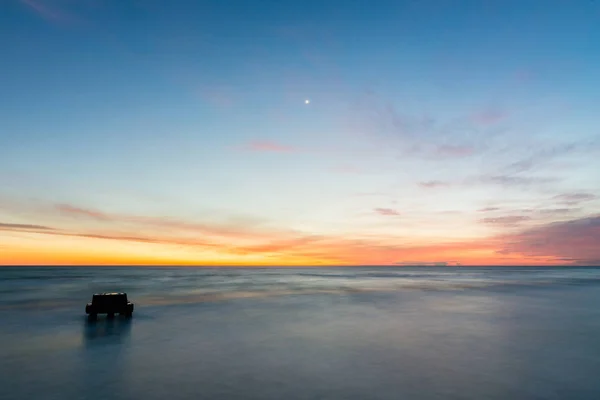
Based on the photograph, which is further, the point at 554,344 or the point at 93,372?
the point at 554,344

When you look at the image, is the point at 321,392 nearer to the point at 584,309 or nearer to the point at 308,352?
the point at 308,352

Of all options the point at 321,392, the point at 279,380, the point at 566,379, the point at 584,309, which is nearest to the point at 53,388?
the point at 279,380

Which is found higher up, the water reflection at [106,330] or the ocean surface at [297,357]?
the water reflection at [106,330]

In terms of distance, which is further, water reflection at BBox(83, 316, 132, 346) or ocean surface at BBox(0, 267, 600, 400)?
water reflection at BBox(83, 316, 132, 346)

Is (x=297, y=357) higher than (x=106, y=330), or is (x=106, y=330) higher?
(x=106, y=330)

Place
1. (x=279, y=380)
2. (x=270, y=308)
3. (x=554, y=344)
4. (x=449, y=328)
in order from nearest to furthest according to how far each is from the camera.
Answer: (x=279, y=380) → (x=554, y=344) → (x=449, y=328) → (x=270, y=308)

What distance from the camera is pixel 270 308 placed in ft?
117

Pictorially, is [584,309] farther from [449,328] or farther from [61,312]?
[61,312]

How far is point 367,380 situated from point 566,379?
737 cm

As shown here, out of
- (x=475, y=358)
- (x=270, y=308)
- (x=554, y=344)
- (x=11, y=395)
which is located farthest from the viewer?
(x=270, y=308)

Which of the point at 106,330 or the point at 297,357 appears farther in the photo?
the point at 106,330

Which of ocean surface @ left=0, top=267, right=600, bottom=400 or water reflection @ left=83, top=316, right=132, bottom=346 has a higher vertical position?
water reflection @ left=83, top=316, right=132, bottom=346

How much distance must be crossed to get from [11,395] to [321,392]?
9.56 meters

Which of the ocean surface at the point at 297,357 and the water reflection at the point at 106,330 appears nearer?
the ocean surface at the point at 297,357
